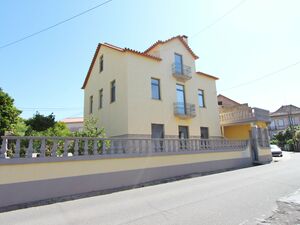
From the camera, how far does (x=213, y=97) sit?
20156 mm

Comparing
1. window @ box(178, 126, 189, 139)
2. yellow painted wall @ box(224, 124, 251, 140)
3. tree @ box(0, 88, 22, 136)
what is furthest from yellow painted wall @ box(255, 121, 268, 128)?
tree @ box(0, 88, 22, 136)

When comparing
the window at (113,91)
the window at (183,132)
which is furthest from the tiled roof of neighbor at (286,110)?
the window at (113,91)

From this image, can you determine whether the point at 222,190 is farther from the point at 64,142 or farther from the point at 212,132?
the point at 212,132

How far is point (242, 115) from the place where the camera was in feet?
66.0

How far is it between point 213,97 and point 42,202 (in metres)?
16.6

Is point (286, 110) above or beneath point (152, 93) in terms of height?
above

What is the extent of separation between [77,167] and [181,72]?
38.7 feet

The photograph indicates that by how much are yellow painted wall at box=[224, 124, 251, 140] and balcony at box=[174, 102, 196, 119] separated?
618 centimetres

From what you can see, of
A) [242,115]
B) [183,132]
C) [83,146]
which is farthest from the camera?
[242,115]

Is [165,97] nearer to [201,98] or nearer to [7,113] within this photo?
[201,98]

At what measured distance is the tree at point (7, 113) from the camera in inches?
454

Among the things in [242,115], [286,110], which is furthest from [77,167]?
[286,110]

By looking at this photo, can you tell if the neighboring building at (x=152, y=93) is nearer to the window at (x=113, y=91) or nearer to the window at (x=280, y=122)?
the window at (x=113, y=91)

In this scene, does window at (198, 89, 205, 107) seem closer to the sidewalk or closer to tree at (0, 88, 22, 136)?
the sidewalk
